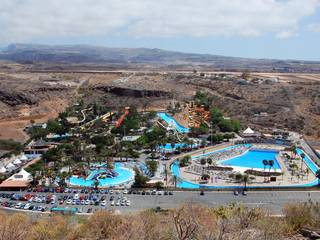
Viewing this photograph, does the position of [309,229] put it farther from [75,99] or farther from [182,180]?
[75,99]

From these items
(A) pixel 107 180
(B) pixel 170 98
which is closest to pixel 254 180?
(A) pixel 107 180

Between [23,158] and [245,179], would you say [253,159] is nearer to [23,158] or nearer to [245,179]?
[245,179]

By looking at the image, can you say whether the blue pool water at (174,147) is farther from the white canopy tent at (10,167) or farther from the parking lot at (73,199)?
the white canopy tent at (10,167)

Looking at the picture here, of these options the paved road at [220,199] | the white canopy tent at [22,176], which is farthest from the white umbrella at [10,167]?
the paved road at [220,199]

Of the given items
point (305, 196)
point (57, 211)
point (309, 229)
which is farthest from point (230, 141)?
point (309, 229)

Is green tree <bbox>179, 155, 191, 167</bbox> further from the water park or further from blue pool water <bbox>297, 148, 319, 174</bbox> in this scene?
blue pool water <bbox>297, 148, 319, 174</bbox>

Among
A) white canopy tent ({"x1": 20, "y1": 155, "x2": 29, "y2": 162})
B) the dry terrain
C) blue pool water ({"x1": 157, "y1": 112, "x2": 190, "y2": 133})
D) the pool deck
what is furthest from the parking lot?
blue pool water ({"x1": 157, "y1": 112, "x2": 190, "y2": 133})

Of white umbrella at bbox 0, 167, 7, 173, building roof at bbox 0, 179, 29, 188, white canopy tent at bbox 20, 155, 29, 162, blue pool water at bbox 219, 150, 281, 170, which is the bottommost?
white canopy tent at bbox 20, 155, 29, 162
